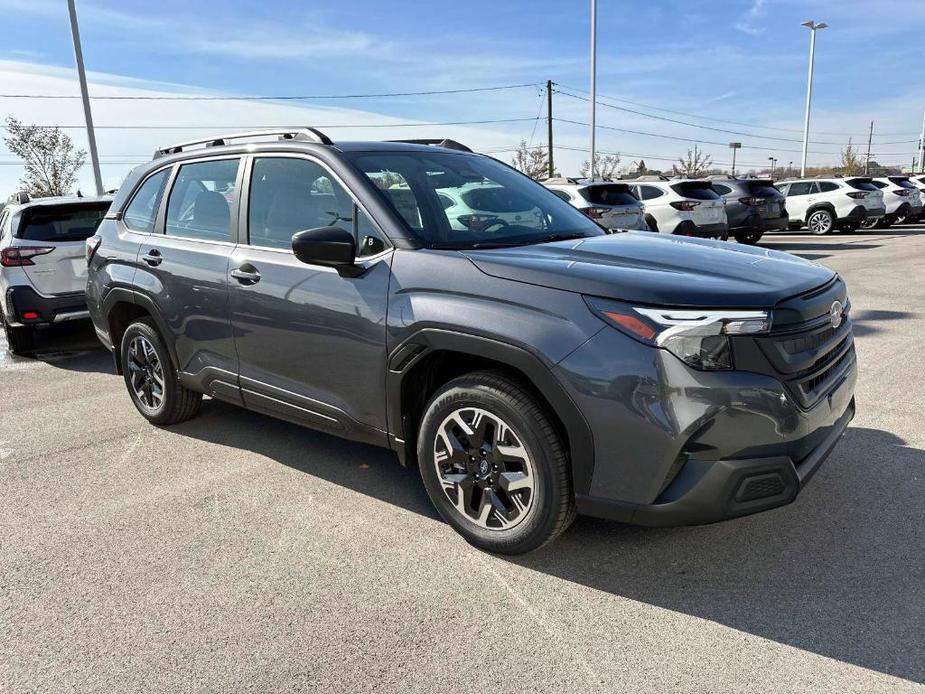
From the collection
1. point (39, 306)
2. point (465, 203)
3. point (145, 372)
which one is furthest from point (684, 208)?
point (145, 372)

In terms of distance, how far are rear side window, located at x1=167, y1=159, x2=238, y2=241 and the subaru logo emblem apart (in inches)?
120

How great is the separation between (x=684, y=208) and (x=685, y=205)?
0.24ft

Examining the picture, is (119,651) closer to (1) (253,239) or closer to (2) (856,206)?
(1) (253,239)

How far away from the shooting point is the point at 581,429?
2.76 m

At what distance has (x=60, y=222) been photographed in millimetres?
7484

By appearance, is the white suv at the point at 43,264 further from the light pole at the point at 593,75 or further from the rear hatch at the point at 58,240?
the light pole at the point at 593,75

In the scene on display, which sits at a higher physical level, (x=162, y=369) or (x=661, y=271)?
(x=661, y=271)

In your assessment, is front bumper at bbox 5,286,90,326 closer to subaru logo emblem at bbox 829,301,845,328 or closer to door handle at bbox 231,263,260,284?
door handle at bbox 231,263,260,284

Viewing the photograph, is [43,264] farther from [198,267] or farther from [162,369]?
[198,267]

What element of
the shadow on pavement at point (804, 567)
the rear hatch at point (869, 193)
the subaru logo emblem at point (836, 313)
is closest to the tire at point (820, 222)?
the rear hatch at point (869, 193)

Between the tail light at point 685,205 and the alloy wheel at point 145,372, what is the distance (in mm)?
11634

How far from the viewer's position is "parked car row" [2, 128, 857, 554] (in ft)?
8.66

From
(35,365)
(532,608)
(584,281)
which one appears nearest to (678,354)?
(584,281)

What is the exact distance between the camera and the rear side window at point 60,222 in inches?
287
